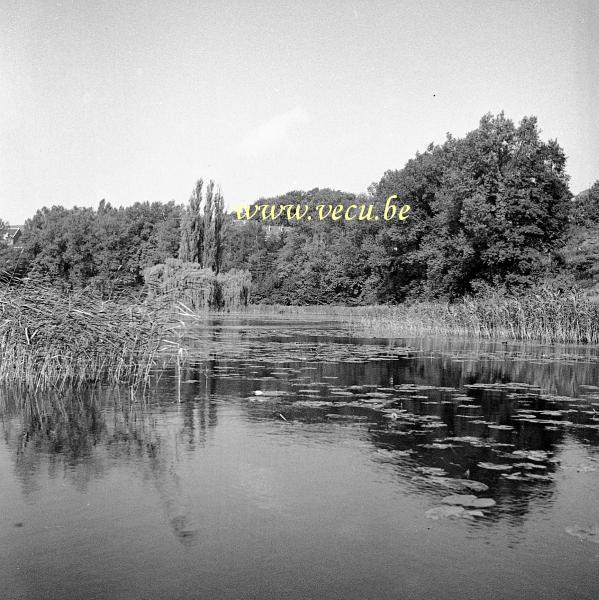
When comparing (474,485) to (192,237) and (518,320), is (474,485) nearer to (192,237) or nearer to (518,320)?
(518,320)

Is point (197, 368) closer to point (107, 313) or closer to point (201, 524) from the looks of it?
point (107, 313)

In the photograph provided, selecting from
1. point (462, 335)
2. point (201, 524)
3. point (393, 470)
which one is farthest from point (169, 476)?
point (462, 335)

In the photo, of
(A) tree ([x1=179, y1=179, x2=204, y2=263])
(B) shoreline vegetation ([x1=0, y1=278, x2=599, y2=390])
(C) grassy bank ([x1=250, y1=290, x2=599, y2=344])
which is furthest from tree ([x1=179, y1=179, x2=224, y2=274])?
(B) shoreline vegetation ([x1=0, y1=278, x2=599, y2=390])

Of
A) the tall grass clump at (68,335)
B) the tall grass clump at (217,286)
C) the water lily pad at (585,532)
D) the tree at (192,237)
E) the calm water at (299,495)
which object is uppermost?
the tree at (192,237)

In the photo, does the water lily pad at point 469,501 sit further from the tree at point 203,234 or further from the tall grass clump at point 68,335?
the tree at point 203,234

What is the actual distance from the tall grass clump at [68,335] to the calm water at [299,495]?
1141mm

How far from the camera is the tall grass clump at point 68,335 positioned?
11.3 m

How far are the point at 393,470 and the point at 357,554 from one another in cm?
205

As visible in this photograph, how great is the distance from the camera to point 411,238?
50.2 m

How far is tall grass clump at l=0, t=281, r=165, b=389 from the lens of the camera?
37.2 feet

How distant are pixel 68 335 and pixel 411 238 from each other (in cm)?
4076

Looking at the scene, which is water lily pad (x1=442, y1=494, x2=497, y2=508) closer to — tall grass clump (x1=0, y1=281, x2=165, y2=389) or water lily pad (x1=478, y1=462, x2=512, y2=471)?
water lily pad (x1=478, y1=462, x2=512, y2=471)

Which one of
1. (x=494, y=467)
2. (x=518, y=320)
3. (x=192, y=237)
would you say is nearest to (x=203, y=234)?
(x=192, y=237)

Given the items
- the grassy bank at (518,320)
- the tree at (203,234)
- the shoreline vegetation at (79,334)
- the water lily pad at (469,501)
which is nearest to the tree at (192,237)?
the tree at (203,234)
